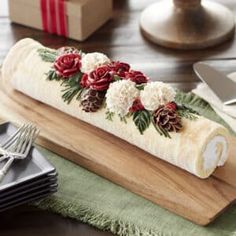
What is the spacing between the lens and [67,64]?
3.83 feet

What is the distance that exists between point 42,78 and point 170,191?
0.87ft

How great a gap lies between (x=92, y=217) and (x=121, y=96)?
158 mm

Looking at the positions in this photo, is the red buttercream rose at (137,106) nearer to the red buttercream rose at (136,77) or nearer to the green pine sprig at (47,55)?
the red buttercream rose at (136,77)

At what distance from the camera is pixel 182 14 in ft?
4.89

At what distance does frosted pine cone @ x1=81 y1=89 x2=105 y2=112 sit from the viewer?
3.69 ft

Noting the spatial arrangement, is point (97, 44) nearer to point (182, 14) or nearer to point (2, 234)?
point (182, 14)

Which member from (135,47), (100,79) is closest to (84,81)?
(100,79)

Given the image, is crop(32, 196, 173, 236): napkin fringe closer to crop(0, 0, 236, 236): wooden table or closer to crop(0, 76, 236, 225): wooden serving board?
crop(0, 76, 236, 225): wooden serving board

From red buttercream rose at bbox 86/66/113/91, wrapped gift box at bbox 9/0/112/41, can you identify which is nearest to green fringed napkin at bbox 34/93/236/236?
red buttercream rose at bbox 86/66/113/91

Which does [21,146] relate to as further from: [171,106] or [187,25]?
[187,25]

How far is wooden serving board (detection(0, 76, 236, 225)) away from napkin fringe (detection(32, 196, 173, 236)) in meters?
0.05

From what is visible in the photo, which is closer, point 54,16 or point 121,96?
point 121,96

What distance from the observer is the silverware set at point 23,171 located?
3.34 feet

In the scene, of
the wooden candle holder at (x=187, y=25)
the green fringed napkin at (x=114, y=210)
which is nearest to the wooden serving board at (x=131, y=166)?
the green fringed napkin at (x=114, y=210)
